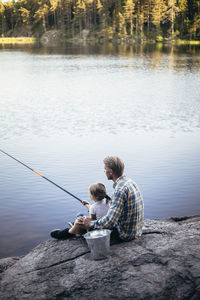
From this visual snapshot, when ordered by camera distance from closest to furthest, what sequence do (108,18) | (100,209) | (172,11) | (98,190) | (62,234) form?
1. (98,190)
2. (100,209)
3. (62,234)
4. (172,11)
5. (108,18)

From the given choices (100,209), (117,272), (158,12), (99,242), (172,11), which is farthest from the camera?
(158,12)

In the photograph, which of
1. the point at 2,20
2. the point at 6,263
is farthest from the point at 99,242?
the point at 2,20

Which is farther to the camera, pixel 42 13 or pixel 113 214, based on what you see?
pixel 42 13

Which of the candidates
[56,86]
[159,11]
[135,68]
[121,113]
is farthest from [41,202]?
[159,11]

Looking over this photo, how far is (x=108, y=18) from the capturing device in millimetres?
95125

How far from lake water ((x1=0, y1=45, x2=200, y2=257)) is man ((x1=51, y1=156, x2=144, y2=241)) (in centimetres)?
219

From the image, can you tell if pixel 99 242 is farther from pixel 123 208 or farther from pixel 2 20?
pixel 2 20

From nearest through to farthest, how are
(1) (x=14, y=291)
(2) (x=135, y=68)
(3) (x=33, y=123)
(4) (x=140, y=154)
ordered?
(1) (x=14, y=291) < (4) (x=140, y=154) < (3) (x=33, y=123) < (2) (x=135, y=68)

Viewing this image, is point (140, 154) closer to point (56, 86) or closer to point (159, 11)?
point (56, 86)

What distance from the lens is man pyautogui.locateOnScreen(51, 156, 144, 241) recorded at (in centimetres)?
395

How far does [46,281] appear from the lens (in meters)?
3.88

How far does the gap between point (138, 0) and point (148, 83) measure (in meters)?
73.7

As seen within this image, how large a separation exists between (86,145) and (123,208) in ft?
26.3

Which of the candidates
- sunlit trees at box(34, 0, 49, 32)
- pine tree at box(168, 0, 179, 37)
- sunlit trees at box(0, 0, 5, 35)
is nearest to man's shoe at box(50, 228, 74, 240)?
pine tree at box(168, 0, 179, 37)
